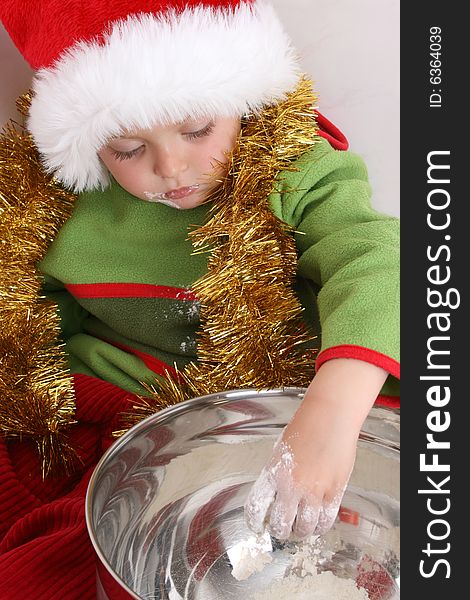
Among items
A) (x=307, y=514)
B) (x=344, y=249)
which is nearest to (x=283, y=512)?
(x=307, y=514)

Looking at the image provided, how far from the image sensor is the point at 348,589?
718mm

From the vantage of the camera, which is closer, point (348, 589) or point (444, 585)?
point (444, 585)

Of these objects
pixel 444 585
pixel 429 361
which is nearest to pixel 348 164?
pixel 429 361

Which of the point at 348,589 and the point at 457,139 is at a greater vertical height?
the point at 457,139

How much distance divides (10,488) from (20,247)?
10.7 inches

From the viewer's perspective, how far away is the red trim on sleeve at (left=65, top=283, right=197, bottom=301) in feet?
2.91

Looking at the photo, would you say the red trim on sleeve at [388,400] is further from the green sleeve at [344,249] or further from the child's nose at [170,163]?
the child's nose at [170,163]

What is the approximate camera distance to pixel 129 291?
35.9 inches

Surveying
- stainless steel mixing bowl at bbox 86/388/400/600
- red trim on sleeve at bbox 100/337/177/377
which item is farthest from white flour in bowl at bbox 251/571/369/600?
red trim on sleeve at bbox 100/337/177/377

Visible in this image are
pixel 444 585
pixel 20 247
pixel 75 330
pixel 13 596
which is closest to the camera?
pixel 444 585

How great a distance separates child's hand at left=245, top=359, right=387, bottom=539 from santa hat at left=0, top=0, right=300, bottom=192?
307 mm

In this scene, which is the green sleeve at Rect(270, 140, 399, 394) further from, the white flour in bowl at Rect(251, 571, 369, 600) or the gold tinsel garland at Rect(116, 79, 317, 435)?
the white flour in bowl at Rect(251, 571, 369, 600)

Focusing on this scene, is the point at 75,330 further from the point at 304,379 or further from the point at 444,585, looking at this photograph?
the point at 444,585

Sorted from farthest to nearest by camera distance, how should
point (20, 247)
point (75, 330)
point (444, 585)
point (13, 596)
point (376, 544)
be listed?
point (75, 330)
point (20, 247)
point (376, 544)
point (13, 596)
point (444, 585)
